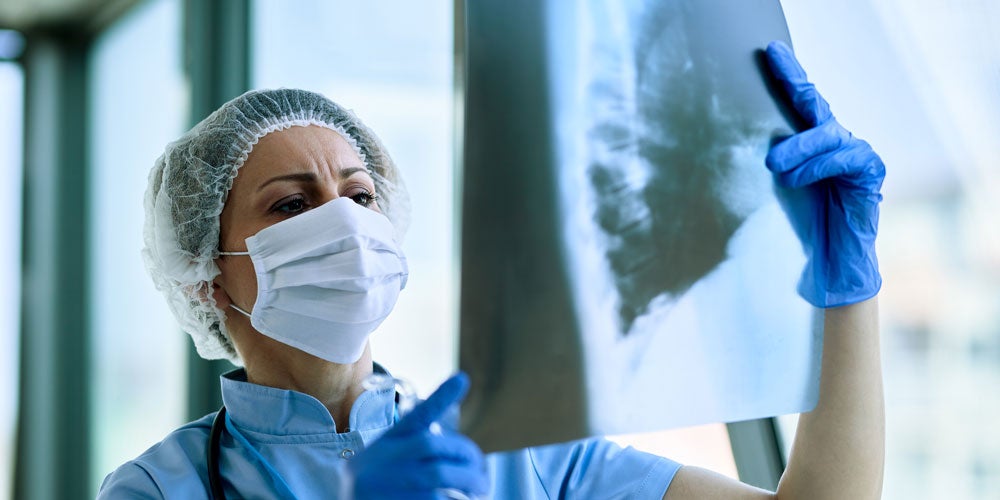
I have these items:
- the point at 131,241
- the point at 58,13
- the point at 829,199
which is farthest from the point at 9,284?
the point at 829,199

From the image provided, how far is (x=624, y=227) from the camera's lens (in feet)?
2.79

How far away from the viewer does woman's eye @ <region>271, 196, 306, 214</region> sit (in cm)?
134

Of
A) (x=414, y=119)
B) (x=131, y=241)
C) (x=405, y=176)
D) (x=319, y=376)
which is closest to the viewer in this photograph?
(x=319, y=376)

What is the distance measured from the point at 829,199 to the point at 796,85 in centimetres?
15

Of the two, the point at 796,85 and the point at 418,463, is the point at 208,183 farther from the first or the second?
the point at 796,85

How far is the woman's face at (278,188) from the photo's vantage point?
133 cm

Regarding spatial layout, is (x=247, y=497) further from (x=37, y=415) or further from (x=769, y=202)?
(x=37, y=415)

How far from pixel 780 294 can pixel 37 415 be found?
4328 millimetres

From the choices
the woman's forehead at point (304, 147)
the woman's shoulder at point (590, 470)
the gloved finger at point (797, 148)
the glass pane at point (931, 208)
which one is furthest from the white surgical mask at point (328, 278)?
the glass pane at point (931, 208)

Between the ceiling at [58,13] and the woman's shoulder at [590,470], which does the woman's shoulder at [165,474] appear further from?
the ceiling at [58,13]

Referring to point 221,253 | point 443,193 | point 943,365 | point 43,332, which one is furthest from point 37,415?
point 943,365

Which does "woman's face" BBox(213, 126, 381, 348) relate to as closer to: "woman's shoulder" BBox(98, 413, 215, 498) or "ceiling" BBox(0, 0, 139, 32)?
"woman's shoulder" BBox(98, 413, 215, 498)

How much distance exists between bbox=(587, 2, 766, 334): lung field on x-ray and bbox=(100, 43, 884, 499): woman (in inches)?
3.4

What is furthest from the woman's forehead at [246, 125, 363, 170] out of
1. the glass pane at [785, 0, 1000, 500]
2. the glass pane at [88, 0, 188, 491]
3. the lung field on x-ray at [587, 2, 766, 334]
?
the glass pane at [88, 0, 188, 491]
